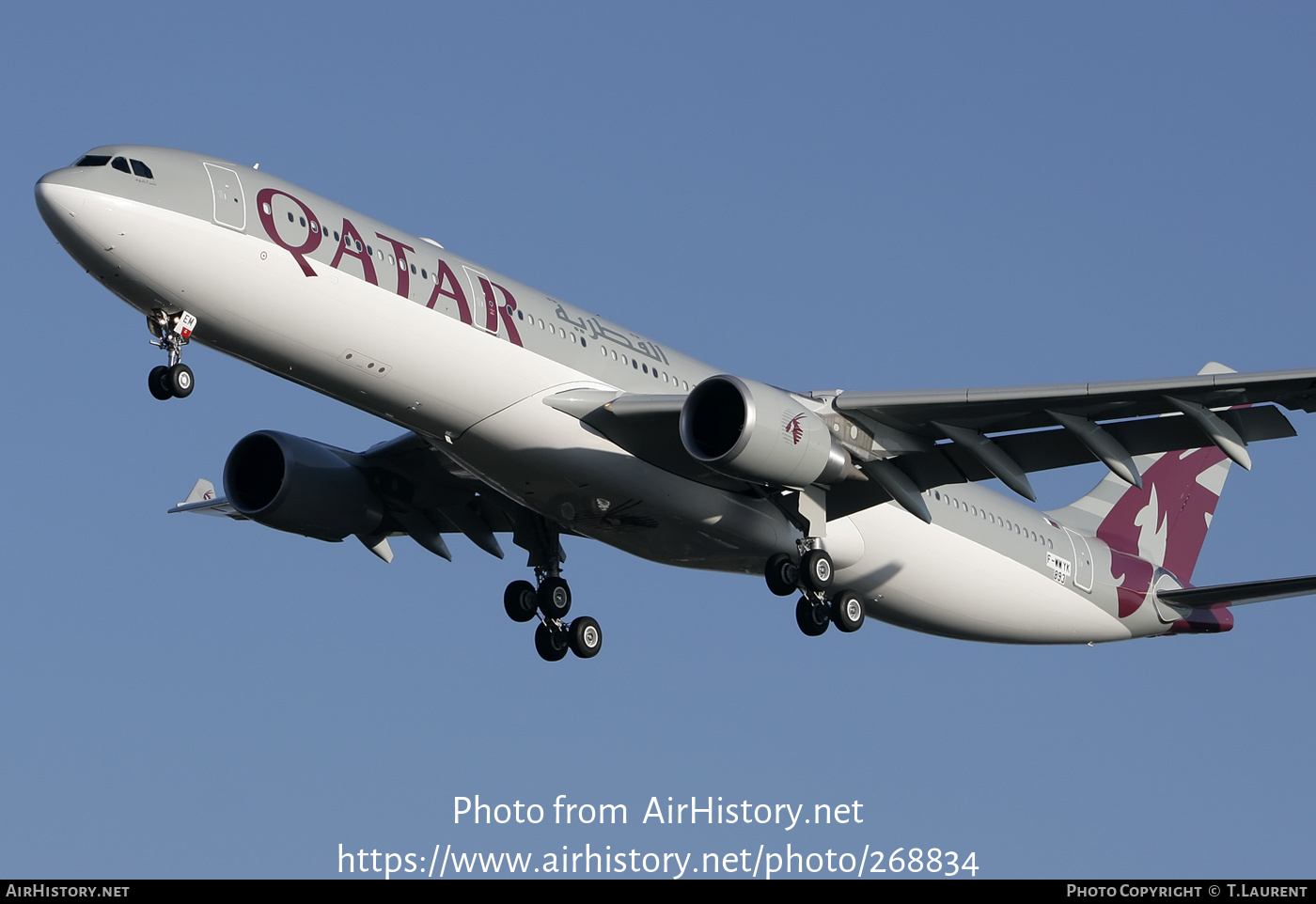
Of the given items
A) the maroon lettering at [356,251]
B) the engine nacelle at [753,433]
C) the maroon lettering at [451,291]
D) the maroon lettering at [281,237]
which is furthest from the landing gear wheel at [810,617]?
the maroon lettering at [281,237]

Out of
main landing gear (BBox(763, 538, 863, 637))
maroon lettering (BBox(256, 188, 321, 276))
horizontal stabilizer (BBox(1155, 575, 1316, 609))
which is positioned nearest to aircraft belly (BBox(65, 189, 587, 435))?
maroon lettering (BBox(256, 188, 321, 276))

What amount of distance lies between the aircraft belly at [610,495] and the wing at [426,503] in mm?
3264

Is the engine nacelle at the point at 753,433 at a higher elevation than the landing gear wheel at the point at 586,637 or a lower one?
higher

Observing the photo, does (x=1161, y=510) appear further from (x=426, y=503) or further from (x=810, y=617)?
(x=426, y=503)

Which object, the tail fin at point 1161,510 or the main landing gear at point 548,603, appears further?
the tail fin at point 1161,510

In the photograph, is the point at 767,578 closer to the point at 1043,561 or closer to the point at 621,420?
the point at 621,420

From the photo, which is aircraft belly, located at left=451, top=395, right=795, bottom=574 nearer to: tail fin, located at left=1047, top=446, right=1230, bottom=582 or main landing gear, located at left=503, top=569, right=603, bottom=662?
main landing gear, located at left=503, top=569, right=603, bottom=662

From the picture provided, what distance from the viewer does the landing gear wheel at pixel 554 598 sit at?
30.7 meters

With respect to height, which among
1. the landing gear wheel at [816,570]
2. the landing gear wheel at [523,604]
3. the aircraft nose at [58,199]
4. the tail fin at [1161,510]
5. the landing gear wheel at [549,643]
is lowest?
the landing gear wheel at [549,643]

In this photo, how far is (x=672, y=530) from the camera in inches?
1091

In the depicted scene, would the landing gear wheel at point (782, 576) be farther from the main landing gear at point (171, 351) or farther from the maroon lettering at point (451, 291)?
the main landing gear at point (171, 351)

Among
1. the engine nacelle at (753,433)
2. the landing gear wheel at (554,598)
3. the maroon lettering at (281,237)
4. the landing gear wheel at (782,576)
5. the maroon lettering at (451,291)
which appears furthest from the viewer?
the landing gear wheel at (554,598)

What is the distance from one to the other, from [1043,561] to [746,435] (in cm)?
1095
